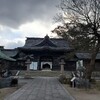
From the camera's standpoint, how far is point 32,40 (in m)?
63.7

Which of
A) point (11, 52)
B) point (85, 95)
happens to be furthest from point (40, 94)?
point (11, 52)

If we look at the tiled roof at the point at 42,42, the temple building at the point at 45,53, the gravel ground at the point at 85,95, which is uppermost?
the tiled roof at the point at 42,42

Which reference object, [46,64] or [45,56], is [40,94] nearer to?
[46,64]

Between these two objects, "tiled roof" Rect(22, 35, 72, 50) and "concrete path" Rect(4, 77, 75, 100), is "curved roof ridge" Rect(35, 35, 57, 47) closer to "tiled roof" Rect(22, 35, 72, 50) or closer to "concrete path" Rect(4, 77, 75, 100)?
"tiled roof" Rect(22, 35, 72, 50)

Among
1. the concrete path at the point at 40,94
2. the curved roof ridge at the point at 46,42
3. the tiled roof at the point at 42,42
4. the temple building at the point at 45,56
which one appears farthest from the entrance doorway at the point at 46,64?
the concrete path at the point at 40,94

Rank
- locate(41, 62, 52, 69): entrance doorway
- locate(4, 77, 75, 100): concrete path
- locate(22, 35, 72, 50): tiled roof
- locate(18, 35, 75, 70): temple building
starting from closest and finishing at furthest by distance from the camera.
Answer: locate(4, 77, 75, 100): concrete path → locate(18, 35, 75, 70): temple building → locate(41, 62, 52, 69): entrance doorway → locate(22, 35, 72, 50): tiled roof

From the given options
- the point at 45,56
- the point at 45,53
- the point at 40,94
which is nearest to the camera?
the point at 40,94

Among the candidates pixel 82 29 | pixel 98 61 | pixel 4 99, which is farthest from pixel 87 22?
pixel 98 61

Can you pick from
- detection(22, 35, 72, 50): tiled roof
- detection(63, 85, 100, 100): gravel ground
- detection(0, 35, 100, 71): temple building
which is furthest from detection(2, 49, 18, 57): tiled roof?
detection(63, 85, 100, 100): gravel ground

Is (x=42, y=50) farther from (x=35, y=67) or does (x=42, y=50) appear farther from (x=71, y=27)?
(x=71, y=27)

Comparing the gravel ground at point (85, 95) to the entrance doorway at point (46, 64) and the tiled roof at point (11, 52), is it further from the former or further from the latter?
the tiled roof at point (11, 52)

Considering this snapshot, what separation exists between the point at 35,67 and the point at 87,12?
30.2 m

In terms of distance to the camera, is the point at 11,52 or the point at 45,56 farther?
the point at 11,52

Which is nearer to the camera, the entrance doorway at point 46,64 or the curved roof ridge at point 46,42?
the entrance doorway at point 46,64
